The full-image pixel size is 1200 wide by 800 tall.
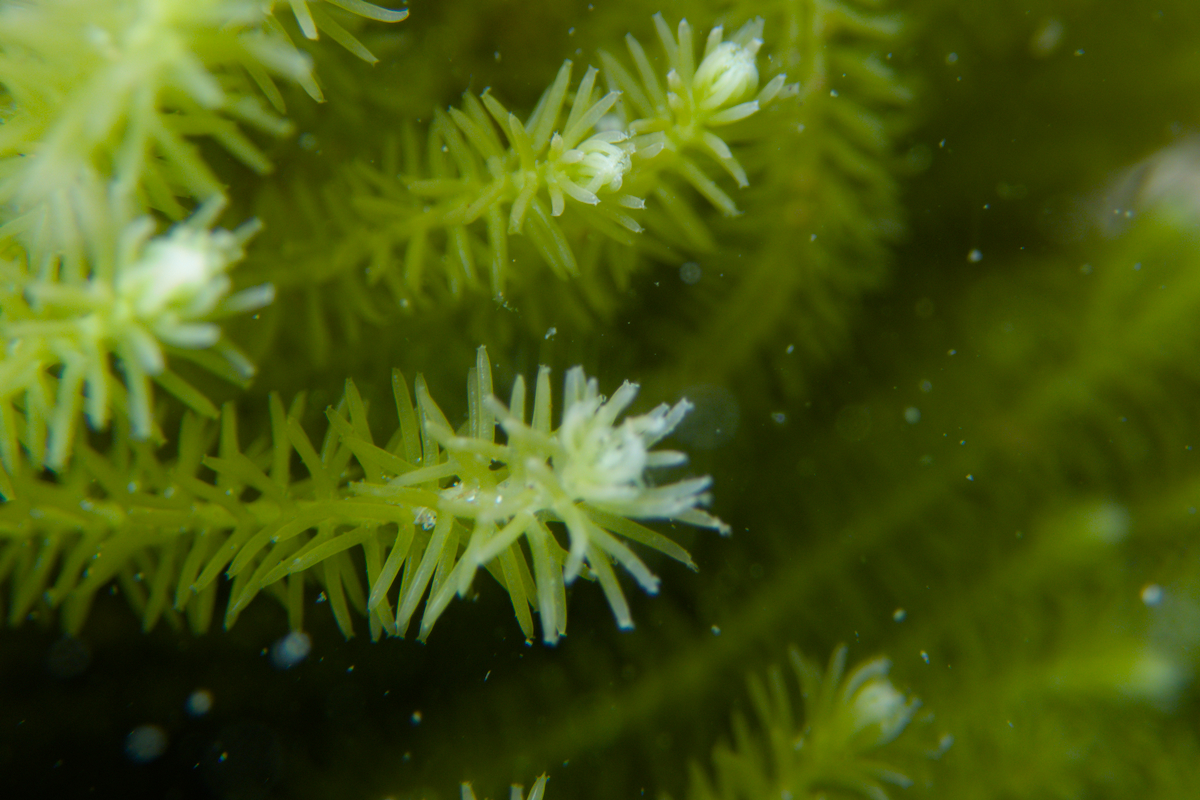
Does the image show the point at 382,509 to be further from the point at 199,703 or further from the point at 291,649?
the point at 199,703

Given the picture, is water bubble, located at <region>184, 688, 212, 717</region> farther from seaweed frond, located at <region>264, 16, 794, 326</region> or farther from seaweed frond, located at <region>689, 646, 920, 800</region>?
seaweed frond, located at <region>689, 646, 920, 800</region>

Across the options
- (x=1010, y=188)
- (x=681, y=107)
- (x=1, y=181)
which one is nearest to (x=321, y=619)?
(x=1, y=181)

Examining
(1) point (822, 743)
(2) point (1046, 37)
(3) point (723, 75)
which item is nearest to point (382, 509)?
(3) point (723, 75)

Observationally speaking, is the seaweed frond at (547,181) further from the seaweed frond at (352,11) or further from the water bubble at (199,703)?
the water bubble at (199,703)

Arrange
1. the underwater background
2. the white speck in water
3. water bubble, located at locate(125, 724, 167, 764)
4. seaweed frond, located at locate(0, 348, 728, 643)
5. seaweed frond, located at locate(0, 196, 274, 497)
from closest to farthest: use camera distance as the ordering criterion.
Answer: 1. seaweed frond, located at locate(0, 196, 274, 497)
2. seaweed frond, located at locate(0, 348, 728, 643)
3. the underwater background
4. water bubble, located at locate(125, 724, 167, 764)
5. the white speck in water

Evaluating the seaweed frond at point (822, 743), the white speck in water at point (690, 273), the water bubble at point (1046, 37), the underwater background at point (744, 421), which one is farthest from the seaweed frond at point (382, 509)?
the water bubble at point (1046, 37)

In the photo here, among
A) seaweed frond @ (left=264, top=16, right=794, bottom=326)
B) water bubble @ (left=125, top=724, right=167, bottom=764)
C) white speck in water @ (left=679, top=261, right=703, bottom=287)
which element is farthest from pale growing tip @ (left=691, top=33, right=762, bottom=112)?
water bubble @ (left=125, top=724, right=167, bottom=764)

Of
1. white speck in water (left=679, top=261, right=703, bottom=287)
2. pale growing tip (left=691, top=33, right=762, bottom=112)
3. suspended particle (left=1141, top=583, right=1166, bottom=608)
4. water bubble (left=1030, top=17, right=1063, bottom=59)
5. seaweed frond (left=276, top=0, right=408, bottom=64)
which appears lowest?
suspended particle (left=1141, top=583, right=1166, bottom=608)

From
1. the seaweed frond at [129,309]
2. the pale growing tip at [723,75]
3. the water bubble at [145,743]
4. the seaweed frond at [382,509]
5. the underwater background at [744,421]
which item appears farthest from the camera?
the water bubble at [145,743]
